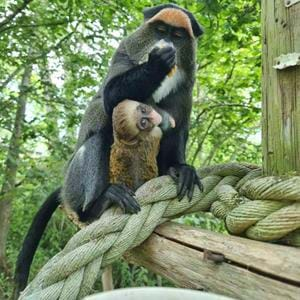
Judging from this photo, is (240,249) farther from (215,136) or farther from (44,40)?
(215,136)

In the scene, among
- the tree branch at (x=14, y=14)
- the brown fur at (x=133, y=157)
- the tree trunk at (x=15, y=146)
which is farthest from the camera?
the tree trunk at (x=15, y=146)

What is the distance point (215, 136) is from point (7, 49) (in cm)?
236

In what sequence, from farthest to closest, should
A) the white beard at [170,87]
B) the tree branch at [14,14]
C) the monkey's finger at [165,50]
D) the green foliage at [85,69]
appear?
the tree branch at [14,14] < the green foliage at [85,69] < the white beard at [170,87] < the monkey's finger at [165,50]

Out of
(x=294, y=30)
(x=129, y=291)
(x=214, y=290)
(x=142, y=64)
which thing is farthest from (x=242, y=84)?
(x=129, y=291)

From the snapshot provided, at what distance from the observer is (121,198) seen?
1.73 meters

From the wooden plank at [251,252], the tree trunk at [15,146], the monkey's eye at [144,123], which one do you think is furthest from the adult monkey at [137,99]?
the tree trunk at [15,146]

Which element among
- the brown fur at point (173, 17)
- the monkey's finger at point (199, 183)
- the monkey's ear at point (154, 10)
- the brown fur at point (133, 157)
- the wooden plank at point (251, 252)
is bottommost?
the wooden plank at point (251, 252)

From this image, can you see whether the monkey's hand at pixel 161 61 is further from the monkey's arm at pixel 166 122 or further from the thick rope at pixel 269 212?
the thick rope at pixel 269 212

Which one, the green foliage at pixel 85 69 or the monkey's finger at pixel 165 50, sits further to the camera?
the green foliage at pixel 85 69

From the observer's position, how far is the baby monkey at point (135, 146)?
2131 mm

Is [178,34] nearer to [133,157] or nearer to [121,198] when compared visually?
[133,157]

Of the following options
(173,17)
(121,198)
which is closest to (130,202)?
(121,198)

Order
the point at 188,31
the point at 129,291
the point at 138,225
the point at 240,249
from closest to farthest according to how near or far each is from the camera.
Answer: the point at 129,291 < the point at 240,249 < the point at 138,225 < the point at 188,31

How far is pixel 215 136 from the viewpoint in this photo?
5.20 m
